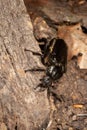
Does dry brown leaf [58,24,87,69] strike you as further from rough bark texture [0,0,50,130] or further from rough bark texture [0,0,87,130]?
rough bark texture [0,0,50,130]

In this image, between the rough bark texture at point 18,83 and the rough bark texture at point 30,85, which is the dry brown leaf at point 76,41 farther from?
the rough bark texture at point 18,83

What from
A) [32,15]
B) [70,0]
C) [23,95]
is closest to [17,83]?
[23,95]

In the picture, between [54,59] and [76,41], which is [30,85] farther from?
[76,41]

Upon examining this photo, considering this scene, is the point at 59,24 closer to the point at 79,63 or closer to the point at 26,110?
the point at 79,63

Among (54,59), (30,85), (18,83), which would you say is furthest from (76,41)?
(18,83)

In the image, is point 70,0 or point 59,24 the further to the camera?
point 70,0

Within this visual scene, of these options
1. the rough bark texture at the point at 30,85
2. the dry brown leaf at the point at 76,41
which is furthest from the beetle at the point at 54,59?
the dry brown leaf at the point at 76,41
